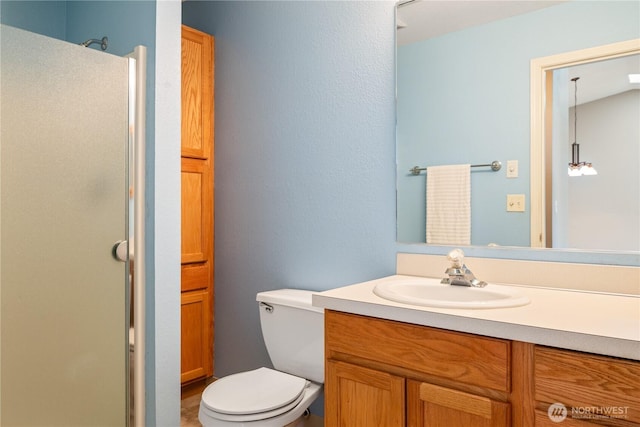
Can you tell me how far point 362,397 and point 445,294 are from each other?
1.45 feet

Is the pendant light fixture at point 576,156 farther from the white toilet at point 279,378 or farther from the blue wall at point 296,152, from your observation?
the white toilet at point 279,378

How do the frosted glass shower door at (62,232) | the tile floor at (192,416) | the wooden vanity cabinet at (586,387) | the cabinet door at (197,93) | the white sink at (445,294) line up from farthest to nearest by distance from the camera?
1. the cabinet door at (197,93)
2. the tile floor at (192,416)
3. the frosted glass shower door at (62,232)
4. the white sink at (445,294)
5. the wooden vanity cabinet at (586,387)

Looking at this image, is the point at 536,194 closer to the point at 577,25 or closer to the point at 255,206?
the point at 577,25

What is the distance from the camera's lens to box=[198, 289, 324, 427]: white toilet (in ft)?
4.78

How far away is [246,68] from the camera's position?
7.72ft

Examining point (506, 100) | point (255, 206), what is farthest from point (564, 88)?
point (255, 206)

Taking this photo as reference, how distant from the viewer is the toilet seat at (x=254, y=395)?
1.45 metres

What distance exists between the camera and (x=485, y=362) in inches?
40.1

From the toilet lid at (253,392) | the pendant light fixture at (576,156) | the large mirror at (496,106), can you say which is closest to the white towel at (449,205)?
the large mirror at (496,106)

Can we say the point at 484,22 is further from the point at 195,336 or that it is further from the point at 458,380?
the point at 195,336

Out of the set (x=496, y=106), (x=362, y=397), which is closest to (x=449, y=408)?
(x=362, y=397)

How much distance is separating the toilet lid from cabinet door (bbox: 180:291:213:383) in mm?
731

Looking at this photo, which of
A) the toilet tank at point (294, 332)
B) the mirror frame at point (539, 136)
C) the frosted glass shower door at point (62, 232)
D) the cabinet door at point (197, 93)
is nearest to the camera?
the mirror frame at point (539, 136)

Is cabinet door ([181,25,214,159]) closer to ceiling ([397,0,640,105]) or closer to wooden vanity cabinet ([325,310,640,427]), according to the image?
ceiling ([397,0,640,105])
